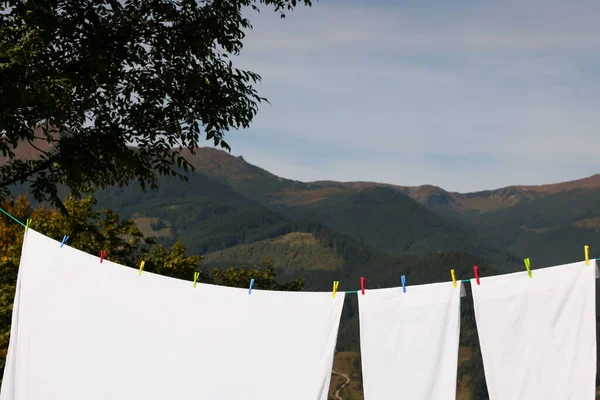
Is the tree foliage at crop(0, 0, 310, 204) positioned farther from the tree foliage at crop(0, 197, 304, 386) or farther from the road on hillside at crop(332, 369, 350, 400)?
the road on hillside at crop(332, 369, 350, 400)

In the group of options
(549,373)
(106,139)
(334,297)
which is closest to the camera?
(549,373)

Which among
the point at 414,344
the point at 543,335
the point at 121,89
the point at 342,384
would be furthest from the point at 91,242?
the point at 342,384

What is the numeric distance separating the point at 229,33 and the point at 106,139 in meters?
1.92

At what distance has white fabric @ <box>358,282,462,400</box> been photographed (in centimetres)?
511

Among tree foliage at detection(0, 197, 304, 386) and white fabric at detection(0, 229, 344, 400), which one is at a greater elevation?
tree foliage at detection(0, 197, 304, 386)

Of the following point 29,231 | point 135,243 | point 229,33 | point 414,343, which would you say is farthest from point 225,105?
point 135,243

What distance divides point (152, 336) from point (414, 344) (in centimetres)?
219

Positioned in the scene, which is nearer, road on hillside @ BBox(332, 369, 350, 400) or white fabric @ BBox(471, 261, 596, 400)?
white fabric @ BBox(471, 261, 596, 400)

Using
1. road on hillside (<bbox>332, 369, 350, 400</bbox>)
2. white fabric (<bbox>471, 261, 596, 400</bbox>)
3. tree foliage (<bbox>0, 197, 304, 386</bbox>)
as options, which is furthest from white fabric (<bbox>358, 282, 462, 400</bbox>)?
road on hillside (<bbox>332, 369, 350, 400</bbox>)

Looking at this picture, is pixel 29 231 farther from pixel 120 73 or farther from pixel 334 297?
pixel 334 297

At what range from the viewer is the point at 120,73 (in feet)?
24.7

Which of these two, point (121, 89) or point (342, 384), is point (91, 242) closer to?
point (121, 89)

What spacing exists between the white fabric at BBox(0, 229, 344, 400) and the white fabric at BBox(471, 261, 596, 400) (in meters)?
1.22

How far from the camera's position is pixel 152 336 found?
19.1 ft
